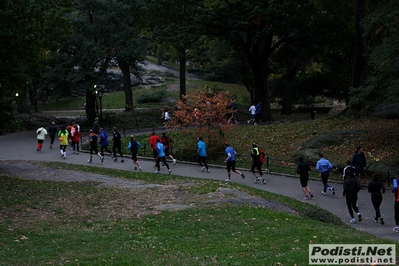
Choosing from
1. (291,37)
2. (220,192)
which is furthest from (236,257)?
(291,37)

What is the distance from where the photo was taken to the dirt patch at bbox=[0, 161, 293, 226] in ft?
48.4

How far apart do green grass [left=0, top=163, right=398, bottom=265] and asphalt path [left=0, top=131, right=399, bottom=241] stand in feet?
5.07

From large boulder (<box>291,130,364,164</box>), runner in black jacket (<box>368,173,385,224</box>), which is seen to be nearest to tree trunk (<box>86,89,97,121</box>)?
large boulder (<box>291,130,364,164</box>)

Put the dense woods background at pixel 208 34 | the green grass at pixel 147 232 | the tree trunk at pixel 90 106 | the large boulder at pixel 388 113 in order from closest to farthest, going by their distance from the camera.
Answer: the green grass at pixel 147 232 < the large boulder at pixel 388 113 < the dense woods background at pixel 208 34 < the tree trunk at pixel 90 106

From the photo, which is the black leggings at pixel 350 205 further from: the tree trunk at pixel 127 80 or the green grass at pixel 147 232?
the tree trunk at pixel 127 80

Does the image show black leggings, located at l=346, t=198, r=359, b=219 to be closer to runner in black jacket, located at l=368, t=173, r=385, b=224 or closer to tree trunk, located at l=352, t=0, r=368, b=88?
runner in black jacket, located at l=368, t=173, r=385, b=224

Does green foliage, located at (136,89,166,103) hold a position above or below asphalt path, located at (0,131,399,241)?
above

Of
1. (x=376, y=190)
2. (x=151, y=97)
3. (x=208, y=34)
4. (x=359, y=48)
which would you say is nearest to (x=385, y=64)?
(x=376, y=190)

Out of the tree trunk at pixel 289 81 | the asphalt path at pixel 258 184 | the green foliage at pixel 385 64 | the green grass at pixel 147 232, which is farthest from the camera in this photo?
the tree trunk at pixel 289 81

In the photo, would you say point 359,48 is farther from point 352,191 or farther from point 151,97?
point 151,97

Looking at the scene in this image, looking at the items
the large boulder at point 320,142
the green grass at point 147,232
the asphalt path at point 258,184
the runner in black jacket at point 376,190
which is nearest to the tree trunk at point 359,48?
the large boulder at point 320,142

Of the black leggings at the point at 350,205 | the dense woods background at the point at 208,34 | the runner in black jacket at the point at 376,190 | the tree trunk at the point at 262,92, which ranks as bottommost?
the black leggings at the point at 350,205

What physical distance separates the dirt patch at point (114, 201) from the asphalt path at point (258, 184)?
2817 millimetres

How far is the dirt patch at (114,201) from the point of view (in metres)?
14.7
